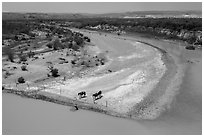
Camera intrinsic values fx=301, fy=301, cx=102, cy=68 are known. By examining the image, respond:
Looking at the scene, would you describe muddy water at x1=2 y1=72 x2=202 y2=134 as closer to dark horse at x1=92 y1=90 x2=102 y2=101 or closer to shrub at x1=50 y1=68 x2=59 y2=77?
dark horse at x1=92 y1=90 x2=102 y2=101

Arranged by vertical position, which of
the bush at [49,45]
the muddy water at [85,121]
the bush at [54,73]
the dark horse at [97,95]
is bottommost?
the muddy water at [85,121]

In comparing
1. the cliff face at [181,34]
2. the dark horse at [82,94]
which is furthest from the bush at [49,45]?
the cliff face at [181,34]

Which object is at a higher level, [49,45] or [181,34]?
[181,34]

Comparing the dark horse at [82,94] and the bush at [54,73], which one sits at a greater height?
the bush at [54,73]

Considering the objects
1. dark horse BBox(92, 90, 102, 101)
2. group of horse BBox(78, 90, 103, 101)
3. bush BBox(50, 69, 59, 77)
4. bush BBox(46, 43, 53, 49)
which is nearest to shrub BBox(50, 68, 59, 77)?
bush BBox(50, 69, 59, 77)

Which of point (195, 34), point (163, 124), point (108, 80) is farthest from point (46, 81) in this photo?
point (195, 34)

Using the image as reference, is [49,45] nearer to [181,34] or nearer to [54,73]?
[54,73]

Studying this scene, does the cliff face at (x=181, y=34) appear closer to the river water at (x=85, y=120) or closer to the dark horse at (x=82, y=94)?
the river water at (x=85, y=120)

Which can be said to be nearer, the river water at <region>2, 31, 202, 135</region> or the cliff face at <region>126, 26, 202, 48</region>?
the river water at <region>2, 31, 202, 135</region>

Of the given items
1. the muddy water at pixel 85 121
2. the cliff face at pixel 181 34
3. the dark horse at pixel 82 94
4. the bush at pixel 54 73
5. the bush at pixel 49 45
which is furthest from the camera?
the cliff face at pixel 181 34

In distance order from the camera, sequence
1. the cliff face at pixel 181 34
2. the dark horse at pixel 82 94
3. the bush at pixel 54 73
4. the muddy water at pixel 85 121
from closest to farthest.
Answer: the muddy water at pixel 85 121, the dark horse at pixel 82 94, the bush at pixel 54 73, the cliff face at pixel 181 34

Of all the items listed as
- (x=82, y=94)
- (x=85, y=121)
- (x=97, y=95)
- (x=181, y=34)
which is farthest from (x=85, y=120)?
(x=181, y=34)
